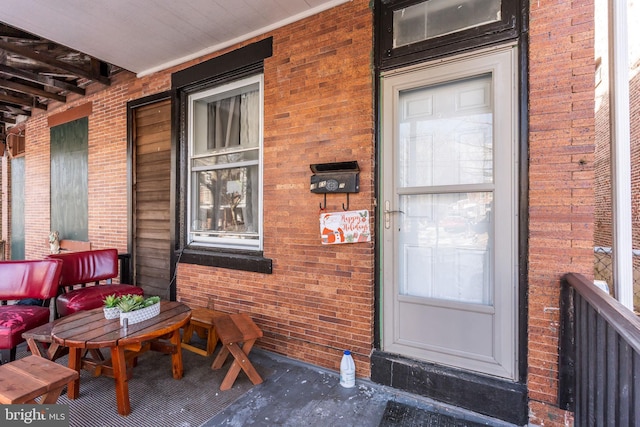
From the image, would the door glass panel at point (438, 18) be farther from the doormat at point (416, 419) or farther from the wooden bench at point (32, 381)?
the wooden bench at point (32, 381)

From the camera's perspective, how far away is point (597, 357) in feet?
4.34

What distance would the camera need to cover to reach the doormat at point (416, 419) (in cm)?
196

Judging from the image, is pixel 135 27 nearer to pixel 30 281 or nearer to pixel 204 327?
pixel 30 281

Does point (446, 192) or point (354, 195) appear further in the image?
point (354, 195)

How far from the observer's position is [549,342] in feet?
6.27

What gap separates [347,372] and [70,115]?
18.6ft

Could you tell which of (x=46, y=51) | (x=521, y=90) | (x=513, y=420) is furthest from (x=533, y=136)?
(x=46, y=51)

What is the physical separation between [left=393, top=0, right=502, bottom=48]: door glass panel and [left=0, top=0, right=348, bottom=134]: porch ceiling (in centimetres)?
59

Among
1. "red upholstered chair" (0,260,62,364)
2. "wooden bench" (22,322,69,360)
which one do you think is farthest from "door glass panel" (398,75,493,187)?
"red upholstered chair" (0,260,62,364)

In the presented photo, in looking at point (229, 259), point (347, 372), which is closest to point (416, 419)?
point (347, 372)

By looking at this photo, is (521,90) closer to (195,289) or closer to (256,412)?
Answer: (256,412)

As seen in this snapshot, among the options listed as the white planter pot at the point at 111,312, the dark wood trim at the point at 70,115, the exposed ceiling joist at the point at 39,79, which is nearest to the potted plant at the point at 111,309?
the white planter pot at the point at 111,312

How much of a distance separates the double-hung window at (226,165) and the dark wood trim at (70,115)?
2.25 meters

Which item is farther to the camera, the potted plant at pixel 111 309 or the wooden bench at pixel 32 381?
the potted plant at pixel 111 309
